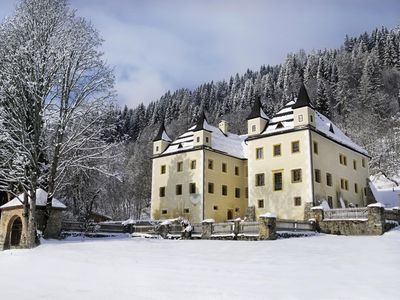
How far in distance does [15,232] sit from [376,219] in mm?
24297

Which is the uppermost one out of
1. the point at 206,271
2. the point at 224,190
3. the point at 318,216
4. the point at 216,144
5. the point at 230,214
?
the point at 216,144

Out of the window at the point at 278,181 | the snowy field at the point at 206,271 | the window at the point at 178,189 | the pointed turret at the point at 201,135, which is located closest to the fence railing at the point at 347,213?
the snowy field at the point at 206,271

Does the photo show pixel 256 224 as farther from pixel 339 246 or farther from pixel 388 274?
pixel 388 274

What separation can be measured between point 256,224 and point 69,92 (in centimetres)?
1447

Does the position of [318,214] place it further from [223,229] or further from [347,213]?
[223,229]

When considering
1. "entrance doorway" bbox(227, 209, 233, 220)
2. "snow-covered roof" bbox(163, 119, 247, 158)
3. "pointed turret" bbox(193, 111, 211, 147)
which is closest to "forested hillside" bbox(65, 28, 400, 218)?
"snow-covered roof" bbox(163, 119, 247, 158)

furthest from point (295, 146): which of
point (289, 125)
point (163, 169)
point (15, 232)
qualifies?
point (15, 232)

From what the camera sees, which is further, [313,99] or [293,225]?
[313,99]

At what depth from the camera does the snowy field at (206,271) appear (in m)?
11.2

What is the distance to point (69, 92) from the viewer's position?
26016mm

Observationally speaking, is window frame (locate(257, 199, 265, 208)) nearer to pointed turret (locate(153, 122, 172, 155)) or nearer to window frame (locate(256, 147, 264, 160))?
window frame (locate(256, 147, 264, 160))

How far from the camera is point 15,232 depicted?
28000mm

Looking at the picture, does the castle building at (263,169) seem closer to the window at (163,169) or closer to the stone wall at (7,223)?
the window at (163,169)

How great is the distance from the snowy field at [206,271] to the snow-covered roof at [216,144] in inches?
973
